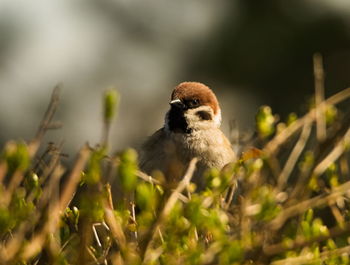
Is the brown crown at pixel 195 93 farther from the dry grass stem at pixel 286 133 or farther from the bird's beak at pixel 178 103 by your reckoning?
the dry grass stem at pixel 286 133

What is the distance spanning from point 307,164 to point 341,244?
0.38 meters

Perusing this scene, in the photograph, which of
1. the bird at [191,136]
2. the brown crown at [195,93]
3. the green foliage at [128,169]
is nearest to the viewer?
the green foliage at [128,169]

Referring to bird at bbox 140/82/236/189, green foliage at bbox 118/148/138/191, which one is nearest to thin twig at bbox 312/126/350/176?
green foliage at bbox 118/148/138/191

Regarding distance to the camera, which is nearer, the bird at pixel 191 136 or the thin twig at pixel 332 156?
the thin twig at pixel 332 156

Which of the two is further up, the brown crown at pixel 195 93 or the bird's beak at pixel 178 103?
the brown crown at pixel 195 93

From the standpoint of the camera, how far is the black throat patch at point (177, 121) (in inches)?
208

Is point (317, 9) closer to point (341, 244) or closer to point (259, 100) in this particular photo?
point (259, 100)

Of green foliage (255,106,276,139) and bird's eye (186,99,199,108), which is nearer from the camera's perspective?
green foliage (255,106,276,139)

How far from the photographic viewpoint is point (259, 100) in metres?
11.4

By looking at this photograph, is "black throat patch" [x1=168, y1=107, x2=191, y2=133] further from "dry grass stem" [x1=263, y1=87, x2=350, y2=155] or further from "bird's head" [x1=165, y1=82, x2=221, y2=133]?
"dry grass stem" [x1=263, y1=87, x2=350, y2=155]

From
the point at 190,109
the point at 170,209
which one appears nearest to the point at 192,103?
the point at 190,109

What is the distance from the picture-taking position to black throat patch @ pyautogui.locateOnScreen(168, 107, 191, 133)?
5277 mm

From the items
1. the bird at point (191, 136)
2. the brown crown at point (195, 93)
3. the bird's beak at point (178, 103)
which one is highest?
the brown crown at point (195, 93)

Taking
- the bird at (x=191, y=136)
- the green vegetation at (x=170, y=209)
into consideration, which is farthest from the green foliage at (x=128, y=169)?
the bird at (x=191, y=136)
